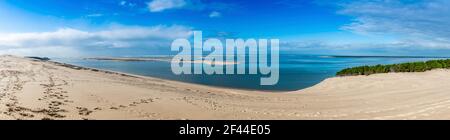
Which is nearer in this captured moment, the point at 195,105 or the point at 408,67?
the point at 195,105

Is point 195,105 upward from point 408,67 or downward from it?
downward

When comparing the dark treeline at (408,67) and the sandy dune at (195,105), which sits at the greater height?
the dark treeline at (408,67)

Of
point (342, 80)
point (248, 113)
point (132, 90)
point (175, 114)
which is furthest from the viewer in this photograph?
point (342, 80)

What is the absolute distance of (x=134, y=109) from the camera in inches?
683

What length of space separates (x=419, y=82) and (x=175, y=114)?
682 inches

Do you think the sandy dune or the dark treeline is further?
the dark treeline

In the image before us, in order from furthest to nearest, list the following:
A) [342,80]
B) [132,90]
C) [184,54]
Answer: [184,54], [342,80], [132,90]

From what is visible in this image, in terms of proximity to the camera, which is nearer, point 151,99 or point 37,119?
point 37,119

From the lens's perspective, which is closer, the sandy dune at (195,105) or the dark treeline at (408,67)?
the sandy dune at (195,105)

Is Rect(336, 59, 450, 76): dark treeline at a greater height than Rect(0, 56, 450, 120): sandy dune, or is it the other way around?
Rect(336, 59, 450, 76): dark treeline

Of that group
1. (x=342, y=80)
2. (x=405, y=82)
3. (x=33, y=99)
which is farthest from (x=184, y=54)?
(x=33, y=99)

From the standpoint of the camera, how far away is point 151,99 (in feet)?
66.8

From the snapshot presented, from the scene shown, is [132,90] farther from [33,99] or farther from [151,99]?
[33,99]
